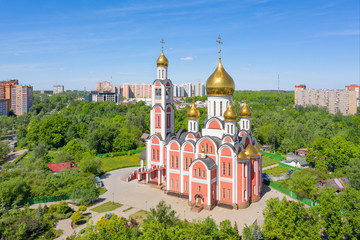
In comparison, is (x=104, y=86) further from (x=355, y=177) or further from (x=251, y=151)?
(x=355, y=177)

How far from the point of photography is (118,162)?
3378cm

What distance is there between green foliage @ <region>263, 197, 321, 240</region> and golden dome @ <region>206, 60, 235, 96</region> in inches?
396

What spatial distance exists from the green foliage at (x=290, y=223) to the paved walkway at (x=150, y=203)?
3177 millimetres

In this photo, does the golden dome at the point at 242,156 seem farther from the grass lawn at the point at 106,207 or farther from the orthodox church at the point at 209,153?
the grass lawn at the point at 106,207

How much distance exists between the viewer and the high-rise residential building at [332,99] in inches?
2849

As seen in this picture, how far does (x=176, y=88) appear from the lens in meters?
158

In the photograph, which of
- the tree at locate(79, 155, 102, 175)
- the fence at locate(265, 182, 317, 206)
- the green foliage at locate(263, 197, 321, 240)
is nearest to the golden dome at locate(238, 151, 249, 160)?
the green foliage at locate(263, 197, 321, 240)

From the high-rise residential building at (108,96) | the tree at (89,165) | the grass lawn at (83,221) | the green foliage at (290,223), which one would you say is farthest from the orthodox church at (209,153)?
the high-rise residential building at (108,96)

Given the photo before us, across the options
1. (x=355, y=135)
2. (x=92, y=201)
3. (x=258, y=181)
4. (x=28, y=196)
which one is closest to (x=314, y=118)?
(x=355, y=135)

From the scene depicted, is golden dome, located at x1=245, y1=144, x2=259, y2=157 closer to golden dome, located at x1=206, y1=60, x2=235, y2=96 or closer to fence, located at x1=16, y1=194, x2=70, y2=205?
golden dome, located at x1=206, y1=60, x2=235, y2=96

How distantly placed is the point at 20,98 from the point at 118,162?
56.3m

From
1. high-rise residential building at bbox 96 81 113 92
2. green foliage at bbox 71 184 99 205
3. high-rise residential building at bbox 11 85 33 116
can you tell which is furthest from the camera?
high-rise residential building at bbox 96 81 113 92

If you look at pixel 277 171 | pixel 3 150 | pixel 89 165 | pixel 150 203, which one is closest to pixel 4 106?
pixel 3 150

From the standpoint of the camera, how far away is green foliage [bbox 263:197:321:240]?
1284cm
